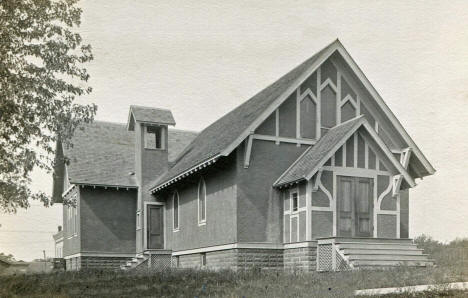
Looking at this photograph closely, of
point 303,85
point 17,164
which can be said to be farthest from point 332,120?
point 17,164

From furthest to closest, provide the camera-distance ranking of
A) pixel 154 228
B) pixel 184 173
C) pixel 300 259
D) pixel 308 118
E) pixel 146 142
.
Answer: pixel 146 142
pixel 154 228
pixel 184 173
pixel 308 118
pixel 300 259

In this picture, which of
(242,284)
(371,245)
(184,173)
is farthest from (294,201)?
(242,284)

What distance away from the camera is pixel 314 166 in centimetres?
1981

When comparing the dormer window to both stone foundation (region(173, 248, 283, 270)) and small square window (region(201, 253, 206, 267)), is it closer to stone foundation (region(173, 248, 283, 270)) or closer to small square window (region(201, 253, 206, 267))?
small square window (region(201, 253, 206, 267))

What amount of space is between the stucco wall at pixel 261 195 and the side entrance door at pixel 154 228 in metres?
10.5

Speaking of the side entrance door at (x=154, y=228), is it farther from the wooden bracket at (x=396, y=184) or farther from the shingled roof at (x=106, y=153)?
the wooden bracket at (x=396, y=184)

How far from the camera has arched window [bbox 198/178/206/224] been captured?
2483cm

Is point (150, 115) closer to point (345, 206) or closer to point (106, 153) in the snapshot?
point (106, 153)

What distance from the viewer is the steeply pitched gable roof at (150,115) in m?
31.2

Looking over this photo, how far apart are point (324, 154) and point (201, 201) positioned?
719 centimetres

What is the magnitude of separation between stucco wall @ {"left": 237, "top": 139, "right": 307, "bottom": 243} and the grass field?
10.1ft

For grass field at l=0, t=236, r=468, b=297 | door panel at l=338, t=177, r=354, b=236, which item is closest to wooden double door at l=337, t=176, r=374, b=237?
door panel at l=338, t=177, r=354, b=236

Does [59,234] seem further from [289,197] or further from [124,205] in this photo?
[289,197]

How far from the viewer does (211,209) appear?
77.8ft
